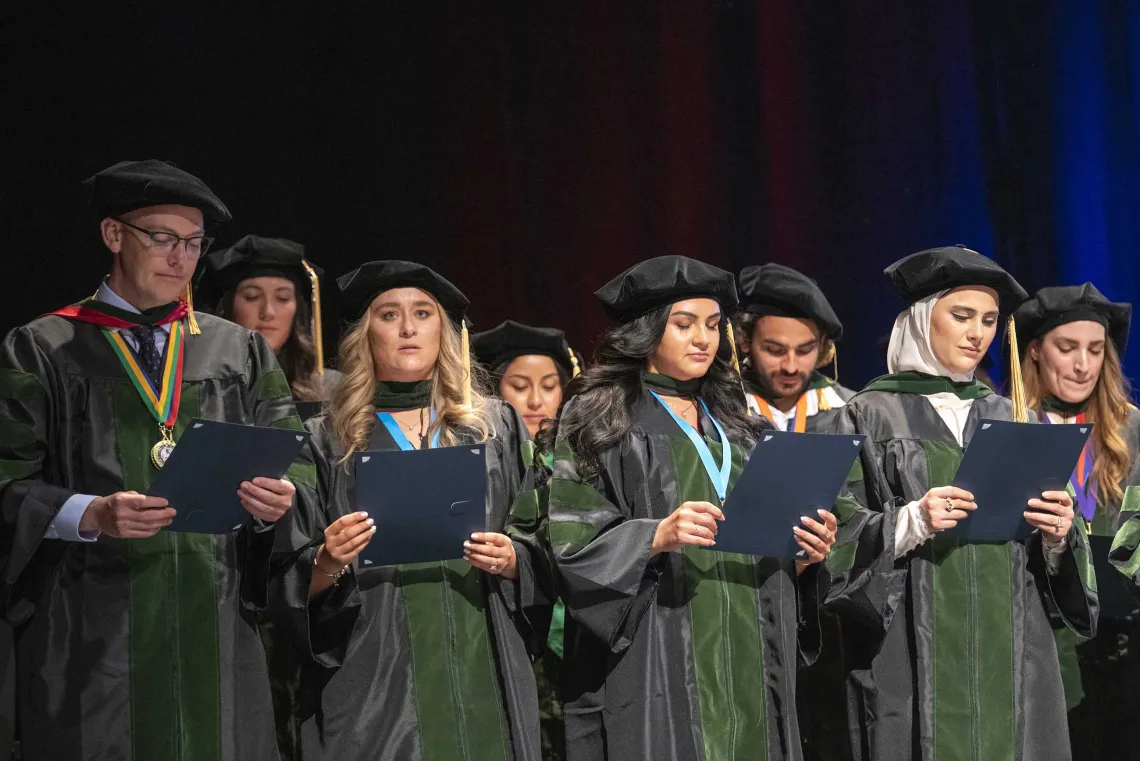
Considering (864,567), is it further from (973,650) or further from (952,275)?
(952,275)

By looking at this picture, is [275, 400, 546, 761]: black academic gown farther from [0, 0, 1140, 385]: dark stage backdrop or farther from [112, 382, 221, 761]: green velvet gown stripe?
[0, 0, 1140, 385]: dark stage backdrop

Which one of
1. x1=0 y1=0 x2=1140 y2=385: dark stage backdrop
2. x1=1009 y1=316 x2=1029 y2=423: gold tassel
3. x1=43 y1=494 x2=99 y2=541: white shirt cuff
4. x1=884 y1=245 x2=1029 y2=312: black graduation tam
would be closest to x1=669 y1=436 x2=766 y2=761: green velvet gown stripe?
x1=884 y1=245 x2=1029 y2=312: black graduation tam

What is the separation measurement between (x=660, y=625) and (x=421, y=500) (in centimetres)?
76

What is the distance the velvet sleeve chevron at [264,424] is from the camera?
11.3ft

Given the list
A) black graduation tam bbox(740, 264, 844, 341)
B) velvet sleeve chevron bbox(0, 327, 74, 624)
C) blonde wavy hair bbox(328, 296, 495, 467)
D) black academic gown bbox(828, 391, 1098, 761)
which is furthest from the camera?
black graduation tam bbox(740, 264, 844, 341)

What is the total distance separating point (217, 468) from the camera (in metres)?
3.11

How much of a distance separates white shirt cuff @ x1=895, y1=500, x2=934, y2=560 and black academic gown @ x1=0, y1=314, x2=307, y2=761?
6.03ft

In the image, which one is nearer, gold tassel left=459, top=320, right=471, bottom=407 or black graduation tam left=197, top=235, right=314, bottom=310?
gold tassel left=459, top=320, right=471, bottom=407

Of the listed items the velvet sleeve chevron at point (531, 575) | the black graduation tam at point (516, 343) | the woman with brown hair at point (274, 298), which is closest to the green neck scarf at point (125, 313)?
the velvet sleeve chevron at point (531, 575)

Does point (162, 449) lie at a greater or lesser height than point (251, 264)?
lesser

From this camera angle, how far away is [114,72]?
546 cm

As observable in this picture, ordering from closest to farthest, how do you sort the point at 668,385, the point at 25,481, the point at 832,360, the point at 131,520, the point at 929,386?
1. the point at 131,520
2. the point at 25,481
3. the point at 668,385
4. the point at 929,386
5. the point at 832,360

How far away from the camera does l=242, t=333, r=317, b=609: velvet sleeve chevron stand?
3.45 m

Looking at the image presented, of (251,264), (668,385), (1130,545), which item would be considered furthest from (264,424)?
(1130,545)
